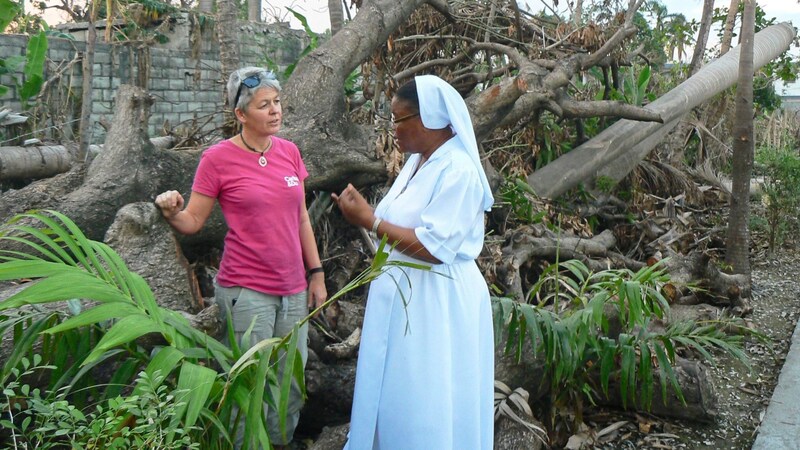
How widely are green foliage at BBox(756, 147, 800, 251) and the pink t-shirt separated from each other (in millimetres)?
7343

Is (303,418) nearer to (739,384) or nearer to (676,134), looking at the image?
(739,384)

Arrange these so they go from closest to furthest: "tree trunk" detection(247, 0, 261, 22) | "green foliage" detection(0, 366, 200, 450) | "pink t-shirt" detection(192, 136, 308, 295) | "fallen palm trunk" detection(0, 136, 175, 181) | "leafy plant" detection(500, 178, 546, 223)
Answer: "green foliage" detection(0, 366, 200, 450), "pink t-shirt" detection(192, 136, 308, 295), "fallen palm trunk" detection(0, 136, 175, 181), "leafy plant" detection(500, 178, 546, 223), "tree trunk" detection(247, 0, 261, 22)

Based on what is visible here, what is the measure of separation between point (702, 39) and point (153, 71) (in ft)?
28.6

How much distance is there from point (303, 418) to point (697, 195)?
714 centimetres

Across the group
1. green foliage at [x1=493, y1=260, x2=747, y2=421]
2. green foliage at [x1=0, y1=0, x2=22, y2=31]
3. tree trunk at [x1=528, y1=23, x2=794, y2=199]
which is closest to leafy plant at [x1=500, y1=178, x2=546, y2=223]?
tree trunk at [x1=528, y1=23, x2=794, y2=199]

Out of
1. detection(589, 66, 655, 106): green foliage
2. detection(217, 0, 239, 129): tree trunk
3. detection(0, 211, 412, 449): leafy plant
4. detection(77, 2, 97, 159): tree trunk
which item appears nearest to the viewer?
detection(0, 211, 412, 449): leafy plant

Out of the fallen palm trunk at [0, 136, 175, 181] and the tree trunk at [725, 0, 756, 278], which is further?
the tree trunk at [725, 0, 756, 278]

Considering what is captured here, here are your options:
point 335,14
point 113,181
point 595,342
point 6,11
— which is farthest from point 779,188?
point 6,11

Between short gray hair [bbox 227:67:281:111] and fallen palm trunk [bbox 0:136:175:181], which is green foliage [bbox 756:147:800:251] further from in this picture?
short gray hair [bbox 227:67:281:111]

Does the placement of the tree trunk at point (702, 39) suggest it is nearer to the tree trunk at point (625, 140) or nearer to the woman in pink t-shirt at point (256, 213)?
the tree trunk at point (625, 140)

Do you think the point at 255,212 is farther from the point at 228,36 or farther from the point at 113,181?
the point at 228,36

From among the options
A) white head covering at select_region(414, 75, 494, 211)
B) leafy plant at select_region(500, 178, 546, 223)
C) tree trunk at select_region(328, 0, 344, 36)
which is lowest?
leafy plant at select_region(500, 178, 546, 223)

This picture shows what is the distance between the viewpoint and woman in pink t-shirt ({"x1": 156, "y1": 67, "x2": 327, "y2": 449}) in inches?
138

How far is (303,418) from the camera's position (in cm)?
442
